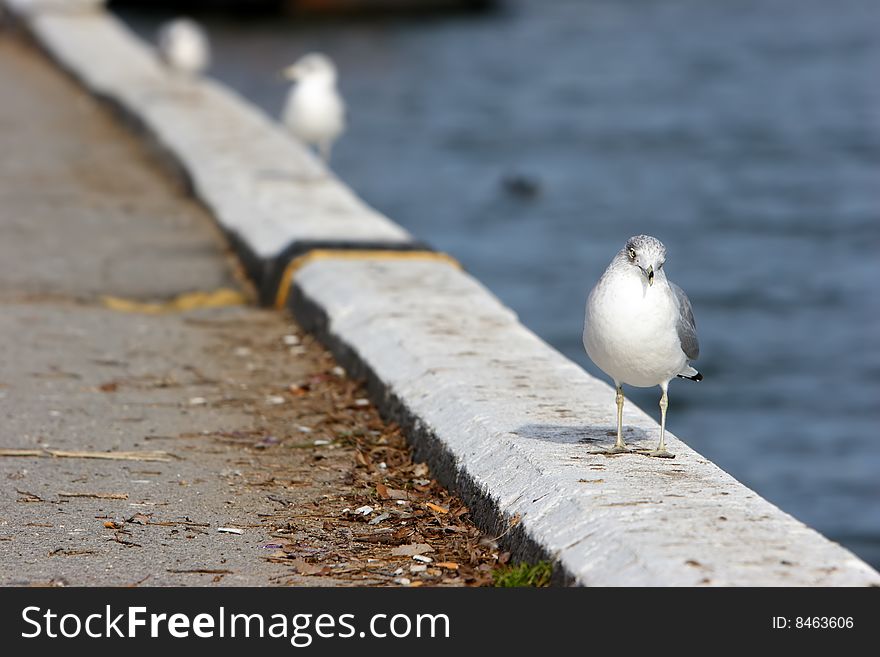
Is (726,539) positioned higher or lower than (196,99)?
lower

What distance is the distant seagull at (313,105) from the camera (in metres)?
10.2

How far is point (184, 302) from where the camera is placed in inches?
268

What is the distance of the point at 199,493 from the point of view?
4.41 meters

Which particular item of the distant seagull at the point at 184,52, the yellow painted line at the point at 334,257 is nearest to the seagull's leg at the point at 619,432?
the yellow painted line at the point at 334,257

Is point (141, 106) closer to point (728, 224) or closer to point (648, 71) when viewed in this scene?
point (728, 224)

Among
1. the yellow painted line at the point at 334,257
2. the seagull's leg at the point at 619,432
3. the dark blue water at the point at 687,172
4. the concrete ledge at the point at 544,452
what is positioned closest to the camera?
the concrete ledge at the point at 544,452

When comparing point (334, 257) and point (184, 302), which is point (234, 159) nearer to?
point (184, 302)

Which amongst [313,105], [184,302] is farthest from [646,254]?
[313,105]

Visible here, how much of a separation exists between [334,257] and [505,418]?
2.38 meters

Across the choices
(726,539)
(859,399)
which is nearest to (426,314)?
(726,539)

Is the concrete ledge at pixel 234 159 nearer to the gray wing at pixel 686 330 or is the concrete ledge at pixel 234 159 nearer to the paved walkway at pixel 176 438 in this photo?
the paved walkway at pixel 176 438

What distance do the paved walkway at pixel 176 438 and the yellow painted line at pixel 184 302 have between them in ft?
0.06

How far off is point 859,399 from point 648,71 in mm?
16705

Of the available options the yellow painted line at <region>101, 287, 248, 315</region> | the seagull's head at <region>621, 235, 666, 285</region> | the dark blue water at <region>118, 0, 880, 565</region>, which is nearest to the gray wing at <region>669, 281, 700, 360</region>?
the seagull's head at <region>621, 235, 666, 285</region>
